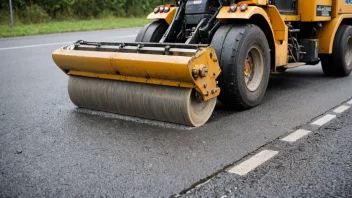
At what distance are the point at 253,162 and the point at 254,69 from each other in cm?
225

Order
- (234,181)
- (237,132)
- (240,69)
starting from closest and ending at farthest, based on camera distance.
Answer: (234,181) → (237,132) → (240,69)

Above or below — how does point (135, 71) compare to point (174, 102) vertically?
above

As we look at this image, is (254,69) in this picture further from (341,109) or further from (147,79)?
(147,79)

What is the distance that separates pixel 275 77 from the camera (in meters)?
7.83

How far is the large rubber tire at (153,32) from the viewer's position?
621 cm

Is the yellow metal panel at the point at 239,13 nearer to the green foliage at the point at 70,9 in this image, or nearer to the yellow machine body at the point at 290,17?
the yellow machine body at the point at 290,17

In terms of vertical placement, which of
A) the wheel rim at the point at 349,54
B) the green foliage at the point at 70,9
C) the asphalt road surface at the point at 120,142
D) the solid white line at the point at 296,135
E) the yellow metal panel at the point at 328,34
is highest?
the green foliage at the point at 70,9

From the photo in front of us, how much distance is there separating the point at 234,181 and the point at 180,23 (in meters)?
3.28

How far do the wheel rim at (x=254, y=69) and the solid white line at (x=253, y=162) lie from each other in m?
1.75

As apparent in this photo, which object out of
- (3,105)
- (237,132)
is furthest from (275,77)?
(3,105)

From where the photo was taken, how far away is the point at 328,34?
725 centimetres

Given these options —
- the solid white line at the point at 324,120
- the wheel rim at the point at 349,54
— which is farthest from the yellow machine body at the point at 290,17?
the solid white line at the point at 324,120

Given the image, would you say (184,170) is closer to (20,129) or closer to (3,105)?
(20,129)

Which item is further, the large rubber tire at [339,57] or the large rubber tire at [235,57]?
the large rubber tire at [339,57]
